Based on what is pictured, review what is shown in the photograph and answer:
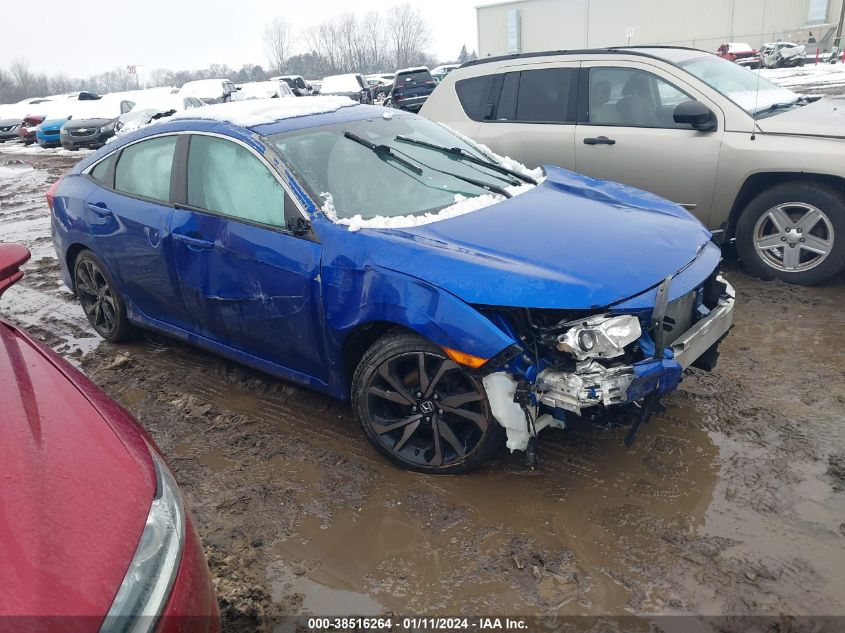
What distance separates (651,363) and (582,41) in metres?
61.3

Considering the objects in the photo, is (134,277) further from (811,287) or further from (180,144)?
A: (811,287)

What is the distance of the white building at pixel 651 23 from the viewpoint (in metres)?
49.2

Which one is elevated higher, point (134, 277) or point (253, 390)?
point (134, 277)

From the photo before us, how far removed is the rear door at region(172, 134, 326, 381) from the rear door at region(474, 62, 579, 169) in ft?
10.8

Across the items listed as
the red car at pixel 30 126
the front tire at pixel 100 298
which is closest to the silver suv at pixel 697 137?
the front tire at pixel 100 298

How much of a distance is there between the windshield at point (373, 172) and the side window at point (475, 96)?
268 centimetres

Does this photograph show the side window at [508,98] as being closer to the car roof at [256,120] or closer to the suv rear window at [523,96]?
the suv rear window at [523,96]

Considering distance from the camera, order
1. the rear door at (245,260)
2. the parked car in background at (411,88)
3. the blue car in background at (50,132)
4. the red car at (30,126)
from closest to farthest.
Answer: the rear door at (245,260) → the blue car in background at (50,132) → the parked car in background at (411,88) → the red car at (30,126)

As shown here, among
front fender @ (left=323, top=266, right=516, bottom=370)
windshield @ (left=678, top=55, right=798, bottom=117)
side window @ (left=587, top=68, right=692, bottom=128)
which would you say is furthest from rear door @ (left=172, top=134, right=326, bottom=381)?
windshield @ (left=678, top=55, right=798, bottom=117)

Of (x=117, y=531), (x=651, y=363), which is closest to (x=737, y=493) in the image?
(x=651, y=363)

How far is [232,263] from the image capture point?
3.67m

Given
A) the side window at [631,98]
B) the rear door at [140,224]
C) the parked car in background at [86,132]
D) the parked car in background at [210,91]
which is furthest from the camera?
the parked car in background at [210,91]

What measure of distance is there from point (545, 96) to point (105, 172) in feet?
12.6

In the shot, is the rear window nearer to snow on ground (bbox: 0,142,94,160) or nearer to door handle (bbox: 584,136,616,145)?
snow on ground (bbox: 0,142,94,160)
